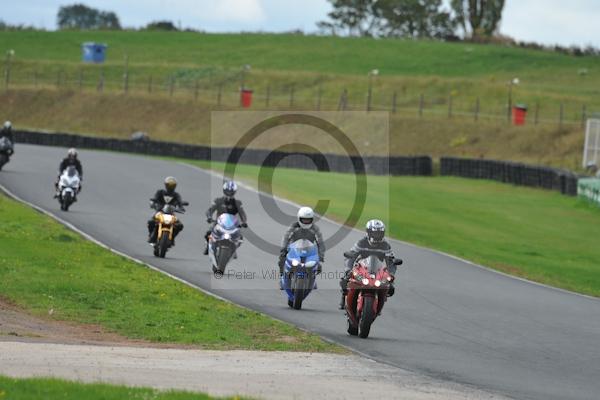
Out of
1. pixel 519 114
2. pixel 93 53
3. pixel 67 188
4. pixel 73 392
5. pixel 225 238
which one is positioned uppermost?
pixel 93 53

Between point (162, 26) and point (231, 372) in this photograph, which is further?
point (162, 26)

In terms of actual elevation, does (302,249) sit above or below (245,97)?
below

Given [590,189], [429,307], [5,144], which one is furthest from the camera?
[590,189]

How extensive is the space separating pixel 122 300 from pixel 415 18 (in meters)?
113

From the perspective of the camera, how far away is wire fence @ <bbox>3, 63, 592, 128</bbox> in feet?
241

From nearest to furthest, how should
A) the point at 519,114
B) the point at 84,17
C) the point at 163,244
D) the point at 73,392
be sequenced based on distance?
the point at 73,392, the point at 163,244, the point at 519,114, the point at 84,17

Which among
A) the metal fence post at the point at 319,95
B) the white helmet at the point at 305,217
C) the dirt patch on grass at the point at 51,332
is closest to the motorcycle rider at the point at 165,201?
the white helmet at the point at 305,217

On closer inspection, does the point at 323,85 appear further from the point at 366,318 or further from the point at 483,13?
the point at 366,318

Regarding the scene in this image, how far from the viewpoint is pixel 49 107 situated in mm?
82812

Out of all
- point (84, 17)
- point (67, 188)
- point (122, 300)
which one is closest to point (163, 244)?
point (122, 300)

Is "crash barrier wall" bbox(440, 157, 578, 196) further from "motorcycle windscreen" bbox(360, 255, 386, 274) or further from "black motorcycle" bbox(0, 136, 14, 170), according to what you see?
"motorcycle windscreen" bbox(360, 255, 386, 274)

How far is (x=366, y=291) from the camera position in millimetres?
16141

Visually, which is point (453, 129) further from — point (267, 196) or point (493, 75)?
point (267, 196)

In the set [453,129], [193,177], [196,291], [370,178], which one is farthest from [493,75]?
[196,291]
